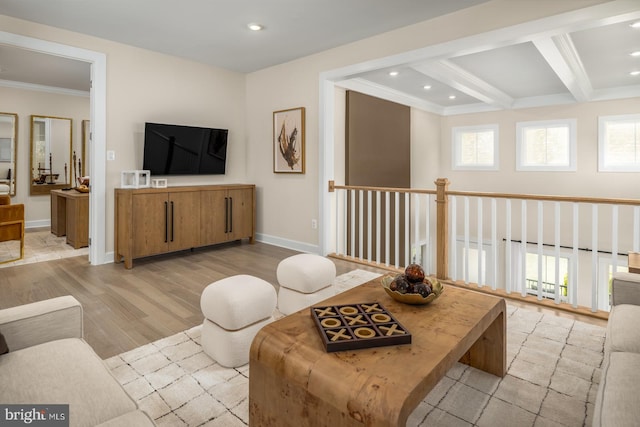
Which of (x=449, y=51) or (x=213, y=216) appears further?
(x=213, y=216)

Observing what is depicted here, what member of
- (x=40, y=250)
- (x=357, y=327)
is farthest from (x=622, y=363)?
(x=40, y=250)

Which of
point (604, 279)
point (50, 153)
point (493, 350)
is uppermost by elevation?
point (50, 153)

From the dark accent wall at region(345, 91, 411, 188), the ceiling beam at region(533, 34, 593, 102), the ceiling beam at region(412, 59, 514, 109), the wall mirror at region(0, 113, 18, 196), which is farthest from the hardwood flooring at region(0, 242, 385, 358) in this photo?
the wall mirror at region(0, 113, 18, 196)

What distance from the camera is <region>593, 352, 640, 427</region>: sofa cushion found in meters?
1.06

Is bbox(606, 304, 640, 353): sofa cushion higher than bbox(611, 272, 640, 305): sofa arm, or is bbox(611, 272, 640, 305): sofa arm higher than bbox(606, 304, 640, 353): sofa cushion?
bbox(611, 272, 640, 305): sofa arm

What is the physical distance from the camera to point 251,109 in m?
5.64

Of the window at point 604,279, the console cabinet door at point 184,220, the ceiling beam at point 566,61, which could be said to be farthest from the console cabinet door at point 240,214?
the window at point 604,279

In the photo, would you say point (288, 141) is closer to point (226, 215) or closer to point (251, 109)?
point (251, 109)

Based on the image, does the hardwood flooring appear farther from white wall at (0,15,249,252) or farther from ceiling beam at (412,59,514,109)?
ceiling beam at (412,59,514,109)

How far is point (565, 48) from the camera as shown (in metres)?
4.09

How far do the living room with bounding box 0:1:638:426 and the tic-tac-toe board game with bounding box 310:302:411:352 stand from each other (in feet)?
9.46

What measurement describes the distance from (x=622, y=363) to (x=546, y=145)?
6762mm

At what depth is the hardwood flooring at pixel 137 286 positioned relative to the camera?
2547 mm

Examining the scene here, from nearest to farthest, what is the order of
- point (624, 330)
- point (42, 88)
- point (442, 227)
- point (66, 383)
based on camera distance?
point (66, 383) → point (624, 330) → point (442, 227) → point (42, 88)
